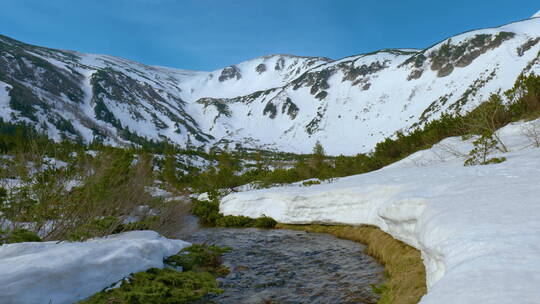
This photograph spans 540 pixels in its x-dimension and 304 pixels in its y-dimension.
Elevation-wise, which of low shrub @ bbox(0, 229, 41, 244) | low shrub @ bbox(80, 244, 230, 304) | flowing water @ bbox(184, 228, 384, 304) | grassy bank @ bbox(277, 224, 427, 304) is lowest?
flowing water @ bbox(184, 228, 384, 304)

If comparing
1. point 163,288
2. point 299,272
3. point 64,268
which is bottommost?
point 299,272

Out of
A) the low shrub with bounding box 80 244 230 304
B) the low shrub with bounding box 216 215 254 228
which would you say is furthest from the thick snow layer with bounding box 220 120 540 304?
the low shrub with bounding box 216 215 254 228

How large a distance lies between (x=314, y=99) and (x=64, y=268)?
522 feet

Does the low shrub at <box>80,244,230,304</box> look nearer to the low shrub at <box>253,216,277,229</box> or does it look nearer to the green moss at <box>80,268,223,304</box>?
the green moss at <box>80,268,223,304</box>

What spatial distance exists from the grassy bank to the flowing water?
360mm

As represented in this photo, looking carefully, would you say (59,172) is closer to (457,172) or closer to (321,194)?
(321,194)

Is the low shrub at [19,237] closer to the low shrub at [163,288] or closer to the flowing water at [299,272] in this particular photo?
the low shrub at [163,288]

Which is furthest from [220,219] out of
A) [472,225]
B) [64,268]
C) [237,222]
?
[472,225]

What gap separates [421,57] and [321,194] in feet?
424

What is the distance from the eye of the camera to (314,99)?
15962cm

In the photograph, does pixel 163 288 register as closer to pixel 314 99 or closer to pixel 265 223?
pixel 265 223

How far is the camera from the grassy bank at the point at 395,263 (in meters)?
6.00

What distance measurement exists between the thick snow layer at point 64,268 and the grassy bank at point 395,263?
5.58 metres

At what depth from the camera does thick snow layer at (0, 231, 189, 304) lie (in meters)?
4.87
